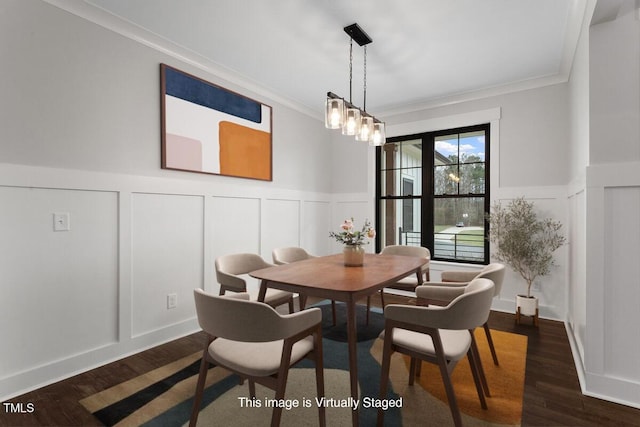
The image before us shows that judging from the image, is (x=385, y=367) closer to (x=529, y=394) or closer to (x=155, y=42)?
(x=529, y=394)

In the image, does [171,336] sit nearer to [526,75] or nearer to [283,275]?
[283,275]

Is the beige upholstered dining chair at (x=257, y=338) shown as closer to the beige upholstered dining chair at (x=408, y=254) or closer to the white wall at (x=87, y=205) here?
the white wall at (x=87, y=205)

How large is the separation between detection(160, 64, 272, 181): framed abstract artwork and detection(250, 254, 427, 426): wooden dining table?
1443mm

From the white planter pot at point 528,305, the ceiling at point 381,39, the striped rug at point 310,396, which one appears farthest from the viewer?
the white planter pot at point 528,305

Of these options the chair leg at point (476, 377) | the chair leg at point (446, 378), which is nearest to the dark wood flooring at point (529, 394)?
the chair leg at point (476, 377)

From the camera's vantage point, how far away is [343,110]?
235cm

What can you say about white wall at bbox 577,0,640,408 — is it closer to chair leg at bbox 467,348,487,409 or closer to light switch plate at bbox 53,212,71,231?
chair leg at bbox 467,348,487,409

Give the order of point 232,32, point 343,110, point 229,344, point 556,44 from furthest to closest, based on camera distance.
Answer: point 556,44
point 232,32
point 343,110
point 229,344

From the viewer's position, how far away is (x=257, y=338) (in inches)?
51.9

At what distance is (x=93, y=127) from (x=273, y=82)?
6.23 ft

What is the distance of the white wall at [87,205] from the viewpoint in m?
2.00

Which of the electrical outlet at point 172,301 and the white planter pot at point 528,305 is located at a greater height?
the electrical outlet at point 172,301

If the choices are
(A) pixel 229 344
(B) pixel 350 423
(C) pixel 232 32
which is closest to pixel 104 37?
(C) pixel 232 32

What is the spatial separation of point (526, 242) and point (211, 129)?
3.43 m
